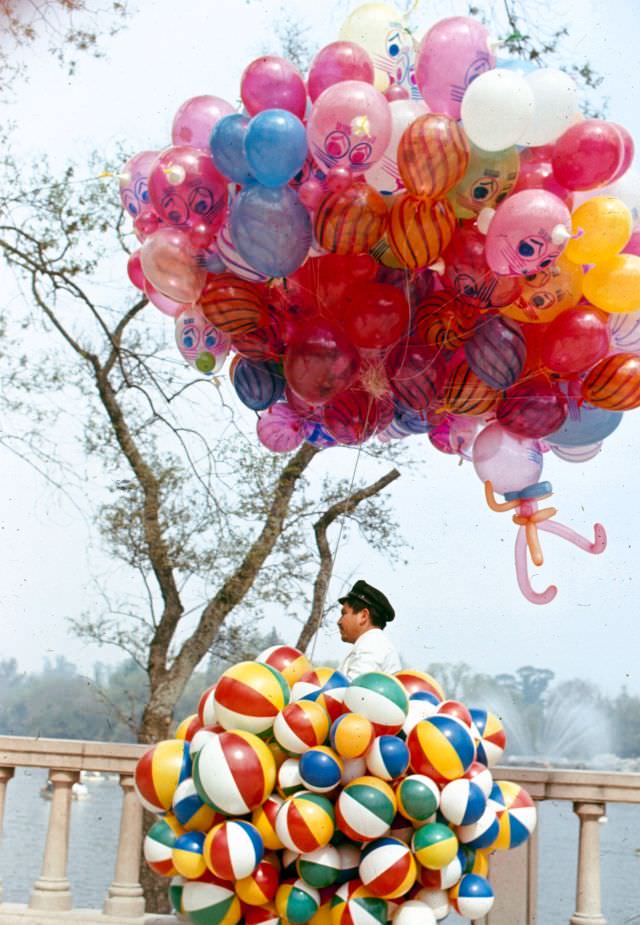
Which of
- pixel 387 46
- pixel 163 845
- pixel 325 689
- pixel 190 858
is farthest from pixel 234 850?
pixel 387 46

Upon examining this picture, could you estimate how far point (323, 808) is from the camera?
10.3ft

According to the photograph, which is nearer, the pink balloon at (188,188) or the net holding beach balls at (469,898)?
the net holding beach balls at (469,898)

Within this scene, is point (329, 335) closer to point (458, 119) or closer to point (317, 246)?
point (317, 246)

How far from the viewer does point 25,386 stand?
9.09 meters

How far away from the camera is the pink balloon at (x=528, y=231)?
3574 millimetres

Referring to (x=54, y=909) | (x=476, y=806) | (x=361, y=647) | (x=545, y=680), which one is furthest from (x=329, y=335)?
A: (x=545, y=680)

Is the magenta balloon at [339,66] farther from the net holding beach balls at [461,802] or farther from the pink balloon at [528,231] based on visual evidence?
the net holding beach balls at [461,802]

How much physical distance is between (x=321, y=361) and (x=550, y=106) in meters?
1.17

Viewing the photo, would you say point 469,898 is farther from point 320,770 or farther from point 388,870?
point 320,770

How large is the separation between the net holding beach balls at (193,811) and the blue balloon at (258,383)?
1.84m

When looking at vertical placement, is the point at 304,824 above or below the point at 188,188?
below

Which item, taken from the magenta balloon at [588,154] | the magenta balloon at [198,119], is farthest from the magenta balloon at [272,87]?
the magenta balloon at [588,154]

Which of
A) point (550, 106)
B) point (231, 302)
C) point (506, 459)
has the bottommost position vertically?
point (506, 459)

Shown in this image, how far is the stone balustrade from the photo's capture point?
425 cm
